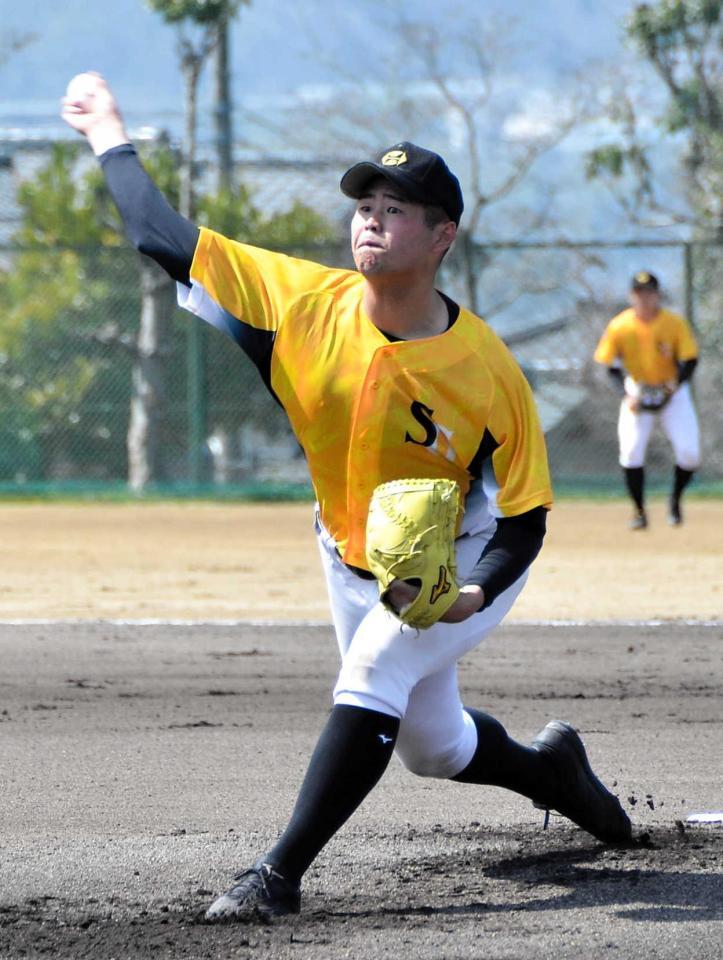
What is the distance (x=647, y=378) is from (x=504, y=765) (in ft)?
35.6

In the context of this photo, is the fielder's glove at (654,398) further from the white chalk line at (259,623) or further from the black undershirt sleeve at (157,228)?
the black undershirt sleeve at (157,228)

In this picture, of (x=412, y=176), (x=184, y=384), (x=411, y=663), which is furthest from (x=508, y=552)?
(x=184, y=384)

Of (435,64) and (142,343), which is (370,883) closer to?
(142,343)

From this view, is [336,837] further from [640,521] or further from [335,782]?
[640,521]

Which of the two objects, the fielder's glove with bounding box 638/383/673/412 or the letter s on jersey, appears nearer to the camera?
the letter s on jersey

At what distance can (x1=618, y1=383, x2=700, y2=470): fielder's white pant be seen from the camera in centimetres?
1468

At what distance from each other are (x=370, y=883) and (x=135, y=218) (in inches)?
67.0

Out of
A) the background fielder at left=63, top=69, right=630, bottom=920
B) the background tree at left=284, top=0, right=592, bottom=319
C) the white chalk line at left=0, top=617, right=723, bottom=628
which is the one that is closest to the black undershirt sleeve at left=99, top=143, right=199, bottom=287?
the background fielder at left=63, top=69, right=630, bottom=920

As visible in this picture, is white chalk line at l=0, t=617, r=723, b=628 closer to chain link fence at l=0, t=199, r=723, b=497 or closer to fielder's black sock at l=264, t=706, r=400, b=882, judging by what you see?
fielder's black sock at l=264, t=706, r=400, b=882

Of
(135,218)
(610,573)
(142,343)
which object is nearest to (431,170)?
(135,218)

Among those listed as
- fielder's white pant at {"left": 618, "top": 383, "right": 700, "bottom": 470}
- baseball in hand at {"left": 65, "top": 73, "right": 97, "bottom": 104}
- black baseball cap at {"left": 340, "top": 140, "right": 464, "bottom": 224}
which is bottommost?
fielder's white pant at {"left": 618, "top": 383, "right": 700, "bottom": 470}

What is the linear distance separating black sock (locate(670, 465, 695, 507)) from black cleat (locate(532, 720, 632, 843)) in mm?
10293

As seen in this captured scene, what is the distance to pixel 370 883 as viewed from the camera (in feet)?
13.7

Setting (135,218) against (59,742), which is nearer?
(135,218)
